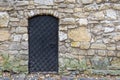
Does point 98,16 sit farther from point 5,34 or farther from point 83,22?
point 5,34

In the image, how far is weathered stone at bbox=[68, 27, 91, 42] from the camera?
19.5 ft

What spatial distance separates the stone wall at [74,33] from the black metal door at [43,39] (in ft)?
0.54

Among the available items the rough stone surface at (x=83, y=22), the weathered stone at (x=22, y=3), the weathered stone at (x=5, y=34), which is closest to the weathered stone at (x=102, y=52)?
the rough stone surface at (x=83, y=22)

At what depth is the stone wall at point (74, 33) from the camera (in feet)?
19.4

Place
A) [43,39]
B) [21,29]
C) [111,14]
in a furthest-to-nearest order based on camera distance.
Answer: [43,39]
[21,29]
[111,14]

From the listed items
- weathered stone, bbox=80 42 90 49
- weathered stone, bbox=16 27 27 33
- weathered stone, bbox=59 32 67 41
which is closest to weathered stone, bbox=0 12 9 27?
weathered stone, bbox=16 27 27 33

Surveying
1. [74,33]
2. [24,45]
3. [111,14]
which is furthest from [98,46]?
[24,45]

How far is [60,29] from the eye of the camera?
235 inches

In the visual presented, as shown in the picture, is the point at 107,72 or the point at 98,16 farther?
the point at 107,72

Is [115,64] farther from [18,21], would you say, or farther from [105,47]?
[18,21]

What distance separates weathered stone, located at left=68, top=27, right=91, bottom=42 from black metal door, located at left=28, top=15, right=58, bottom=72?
1.22 feet

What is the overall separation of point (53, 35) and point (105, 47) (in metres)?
1.13

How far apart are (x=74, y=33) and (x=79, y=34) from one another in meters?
0.11

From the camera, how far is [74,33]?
595cm
